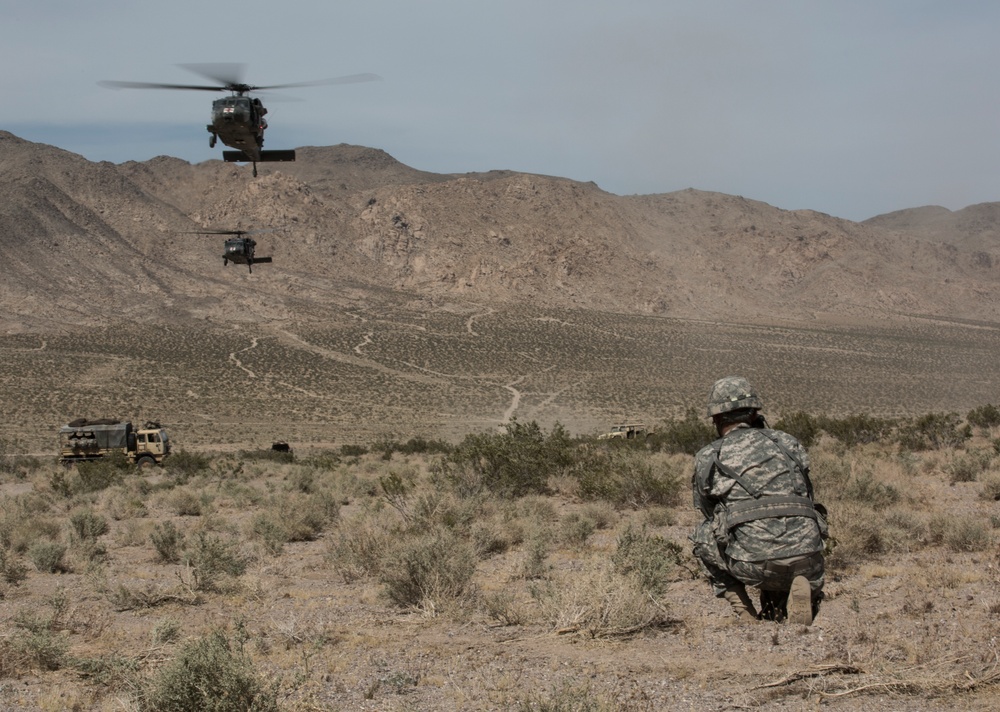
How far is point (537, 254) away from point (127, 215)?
41.3 metres

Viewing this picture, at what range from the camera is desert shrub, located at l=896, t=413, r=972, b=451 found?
21531 millimetres

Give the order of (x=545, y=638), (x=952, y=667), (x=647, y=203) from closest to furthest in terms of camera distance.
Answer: (x=952, y=667) < (x=545, y=638) < (x=647, y=203)

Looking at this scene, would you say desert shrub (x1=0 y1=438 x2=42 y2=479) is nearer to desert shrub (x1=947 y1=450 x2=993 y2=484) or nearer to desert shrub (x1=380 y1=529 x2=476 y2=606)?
desert shrub (x1=380 y1=529 x2=476 y2=606)

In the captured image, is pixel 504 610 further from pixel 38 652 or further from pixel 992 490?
pixel 992 490

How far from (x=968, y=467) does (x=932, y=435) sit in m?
7.67

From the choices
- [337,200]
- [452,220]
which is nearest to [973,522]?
[452,220]

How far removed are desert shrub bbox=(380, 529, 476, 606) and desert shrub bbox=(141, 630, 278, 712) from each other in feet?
9.39

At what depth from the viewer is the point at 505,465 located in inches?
659

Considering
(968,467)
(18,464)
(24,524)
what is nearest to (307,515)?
(24,524)

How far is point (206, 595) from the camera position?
8789 millimetres

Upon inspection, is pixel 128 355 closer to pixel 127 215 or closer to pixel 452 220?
pixel 127 215

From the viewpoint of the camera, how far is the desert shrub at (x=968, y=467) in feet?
49.8

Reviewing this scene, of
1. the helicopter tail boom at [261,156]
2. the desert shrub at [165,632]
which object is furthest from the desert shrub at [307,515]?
the helicopter tail boom at [261,156]

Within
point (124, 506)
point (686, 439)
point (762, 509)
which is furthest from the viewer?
point (686, 439)
